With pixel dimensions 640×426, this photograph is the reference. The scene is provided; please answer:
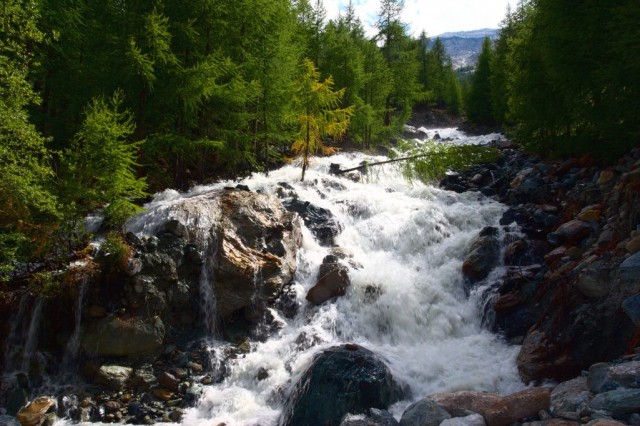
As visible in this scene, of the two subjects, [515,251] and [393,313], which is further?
[515,251]

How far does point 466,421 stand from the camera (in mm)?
5703

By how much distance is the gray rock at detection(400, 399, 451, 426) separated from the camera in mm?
6102

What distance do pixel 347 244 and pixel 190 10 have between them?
36.4ft

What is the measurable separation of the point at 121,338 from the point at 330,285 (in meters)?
5.83

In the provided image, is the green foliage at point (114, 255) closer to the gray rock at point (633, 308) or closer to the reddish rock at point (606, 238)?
the gray rock at point (633, 308)

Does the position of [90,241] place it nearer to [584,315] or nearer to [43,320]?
[43,320]

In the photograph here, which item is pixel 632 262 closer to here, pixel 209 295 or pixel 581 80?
pixel 581 80

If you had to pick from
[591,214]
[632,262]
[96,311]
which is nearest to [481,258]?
[591,214]

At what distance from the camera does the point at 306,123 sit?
19656 mm

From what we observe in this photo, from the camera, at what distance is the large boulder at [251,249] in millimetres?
11594

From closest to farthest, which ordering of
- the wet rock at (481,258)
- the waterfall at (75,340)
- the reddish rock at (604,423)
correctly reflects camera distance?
the reddish rock at (604,423), the waterfall at (75,340), the wet rock at (481,258)

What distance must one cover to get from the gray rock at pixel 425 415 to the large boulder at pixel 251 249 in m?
6.33

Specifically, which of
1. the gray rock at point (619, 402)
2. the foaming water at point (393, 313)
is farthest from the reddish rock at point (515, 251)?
the gray rock at point (619, 402)

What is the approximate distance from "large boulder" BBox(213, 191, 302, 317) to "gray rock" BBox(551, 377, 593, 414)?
7881 mm
